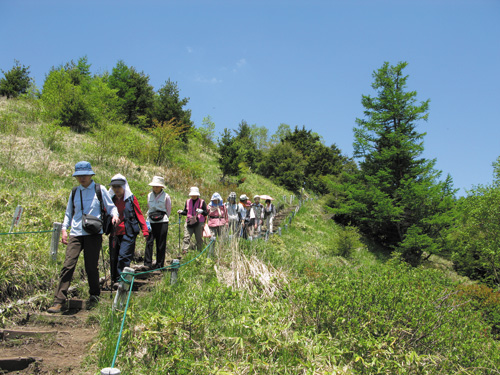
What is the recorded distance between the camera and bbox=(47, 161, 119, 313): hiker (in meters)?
4.16

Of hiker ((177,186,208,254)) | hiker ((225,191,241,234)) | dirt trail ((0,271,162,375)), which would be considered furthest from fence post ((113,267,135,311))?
hiker ((225,191,241,234))

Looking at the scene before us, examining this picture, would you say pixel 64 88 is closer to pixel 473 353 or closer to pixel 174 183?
pixel 174 183

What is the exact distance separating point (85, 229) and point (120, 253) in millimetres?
782

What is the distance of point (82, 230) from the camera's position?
14.0 feet

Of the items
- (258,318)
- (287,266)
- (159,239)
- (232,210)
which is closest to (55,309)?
(159,239)

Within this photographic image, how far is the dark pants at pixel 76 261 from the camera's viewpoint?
407cm

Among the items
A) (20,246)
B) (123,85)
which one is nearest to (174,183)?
(20,246)

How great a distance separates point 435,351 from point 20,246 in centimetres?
600

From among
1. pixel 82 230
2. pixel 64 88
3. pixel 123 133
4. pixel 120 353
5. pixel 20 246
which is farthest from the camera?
pixel 64 88

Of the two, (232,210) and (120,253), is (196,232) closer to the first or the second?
(232,210)

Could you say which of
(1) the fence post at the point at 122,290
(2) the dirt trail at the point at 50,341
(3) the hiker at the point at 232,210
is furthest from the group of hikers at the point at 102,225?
(3) the hiker at the point at 232,210

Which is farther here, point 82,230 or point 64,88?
point 64,88

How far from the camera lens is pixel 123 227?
16.2ft

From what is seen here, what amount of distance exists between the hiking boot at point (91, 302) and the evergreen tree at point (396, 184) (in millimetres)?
20392
